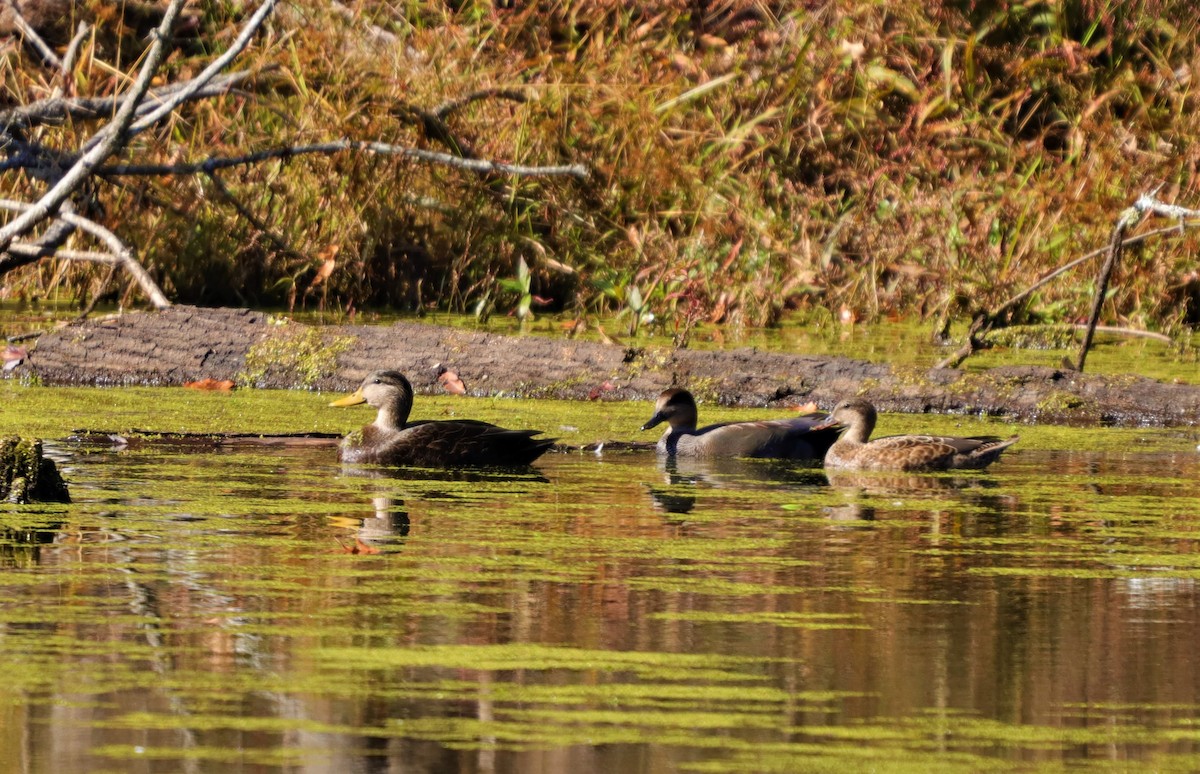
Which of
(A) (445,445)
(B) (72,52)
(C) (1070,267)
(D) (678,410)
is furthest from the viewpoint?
(B) (72,52)

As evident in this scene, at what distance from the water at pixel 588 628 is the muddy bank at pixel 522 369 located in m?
2.35

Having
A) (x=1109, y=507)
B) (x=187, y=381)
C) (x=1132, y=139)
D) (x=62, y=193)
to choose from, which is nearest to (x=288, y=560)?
(x=1109, y=507)


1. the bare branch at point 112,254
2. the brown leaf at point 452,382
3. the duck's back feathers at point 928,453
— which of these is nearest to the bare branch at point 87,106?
the bare branch at point 112,254

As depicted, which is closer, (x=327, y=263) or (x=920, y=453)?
(x=920, y=453)

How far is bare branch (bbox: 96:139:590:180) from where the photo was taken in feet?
38.8

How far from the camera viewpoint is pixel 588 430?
912 centimetres

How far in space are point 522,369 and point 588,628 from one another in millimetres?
5615

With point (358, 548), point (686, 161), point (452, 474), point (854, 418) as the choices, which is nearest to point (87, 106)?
point (686, 161)

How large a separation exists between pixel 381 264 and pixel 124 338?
3.58 metres

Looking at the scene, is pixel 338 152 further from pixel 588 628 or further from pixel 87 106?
pixel 588 628

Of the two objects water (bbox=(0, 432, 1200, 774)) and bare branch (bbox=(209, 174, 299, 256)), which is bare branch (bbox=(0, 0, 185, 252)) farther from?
water (bbox=(0, 432, 1200, 774))

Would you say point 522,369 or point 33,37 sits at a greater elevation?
point 33,37

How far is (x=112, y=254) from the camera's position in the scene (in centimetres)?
1135

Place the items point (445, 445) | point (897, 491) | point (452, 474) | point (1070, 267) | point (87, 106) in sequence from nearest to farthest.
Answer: point (897, 491)
point (452, 474)
point (445, 445)
point (1070, 267)
point (87, 106)
